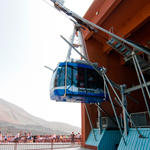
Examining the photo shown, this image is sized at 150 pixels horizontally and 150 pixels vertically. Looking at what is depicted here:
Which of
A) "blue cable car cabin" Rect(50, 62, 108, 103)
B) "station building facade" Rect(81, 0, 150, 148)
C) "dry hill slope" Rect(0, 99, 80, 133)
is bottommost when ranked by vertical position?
"dry hill slope" Rect(0, 99, 80, 133)

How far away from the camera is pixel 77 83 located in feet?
35.4

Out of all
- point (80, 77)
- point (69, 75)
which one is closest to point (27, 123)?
point (80, 77)

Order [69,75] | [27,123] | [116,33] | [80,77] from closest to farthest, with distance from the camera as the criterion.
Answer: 1. [69,75]
2. [80,77]
3. [116,33]
4. [27,123]

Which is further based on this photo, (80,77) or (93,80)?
(93,80)

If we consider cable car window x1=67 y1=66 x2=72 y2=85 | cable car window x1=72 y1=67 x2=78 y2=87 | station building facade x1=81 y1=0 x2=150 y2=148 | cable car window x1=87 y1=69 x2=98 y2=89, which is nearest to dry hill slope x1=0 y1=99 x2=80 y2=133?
station building facade x1=81 y1=0 x2=150 y2=148

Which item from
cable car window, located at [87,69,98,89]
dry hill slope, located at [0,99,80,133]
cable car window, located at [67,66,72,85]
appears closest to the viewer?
cable car window, located at [67,66,72,85]

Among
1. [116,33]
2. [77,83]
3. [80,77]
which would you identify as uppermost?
[116,33]

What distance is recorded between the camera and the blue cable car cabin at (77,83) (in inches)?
409

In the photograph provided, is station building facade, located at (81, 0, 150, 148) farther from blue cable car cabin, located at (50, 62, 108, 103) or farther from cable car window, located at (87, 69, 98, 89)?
blue cable car cabin, located at (50, 62, 108, 103)

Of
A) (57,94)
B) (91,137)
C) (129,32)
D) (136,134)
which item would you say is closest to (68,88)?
(57,94)

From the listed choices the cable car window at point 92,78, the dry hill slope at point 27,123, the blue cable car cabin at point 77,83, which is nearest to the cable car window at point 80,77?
the blue cable car cabin at point 77,83

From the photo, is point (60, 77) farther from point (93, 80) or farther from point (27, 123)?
point (27, 123)

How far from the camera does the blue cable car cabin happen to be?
10383 mm

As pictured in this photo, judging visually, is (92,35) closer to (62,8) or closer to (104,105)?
(62,8)
